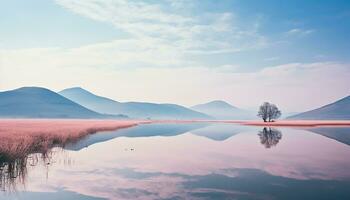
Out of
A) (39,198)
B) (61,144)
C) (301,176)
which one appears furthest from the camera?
(61,144)

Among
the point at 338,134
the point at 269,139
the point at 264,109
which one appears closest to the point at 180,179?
the point at 269,139

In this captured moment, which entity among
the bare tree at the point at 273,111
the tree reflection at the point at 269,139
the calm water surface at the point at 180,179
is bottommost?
the calm water surface at the point at 180,179

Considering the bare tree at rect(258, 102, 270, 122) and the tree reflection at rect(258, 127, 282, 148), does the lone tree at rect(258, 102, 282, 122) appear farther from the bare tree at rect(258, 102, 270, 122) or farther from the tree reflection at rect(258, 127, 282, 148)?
the tree reflection at rect(258, 127, 282, 148)

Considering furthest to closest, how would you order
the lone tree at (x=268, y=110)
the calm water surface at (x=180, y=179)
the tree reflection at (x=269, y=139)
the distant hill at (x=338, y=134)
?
the lone tree at (x=268, y=110)
the distant hill at (x=338, y=134)
the tree reflection at (x=269, y=139)
the calm water surface at (x=180, y=179)

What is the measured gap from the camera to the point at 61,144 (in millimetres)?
49344

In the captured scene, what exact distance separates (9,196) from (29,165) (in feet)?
32.6

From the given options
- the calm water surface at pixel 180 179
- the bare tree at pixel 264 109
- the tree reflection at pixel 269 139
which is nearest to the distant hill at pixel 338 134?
the tree reflection at pixel 269 139

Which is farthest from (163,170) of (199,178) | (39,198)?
(39,198)

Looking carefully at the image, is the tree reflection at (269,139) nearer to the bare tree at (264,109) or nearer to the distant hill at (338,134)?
the distant hill at (338,134)

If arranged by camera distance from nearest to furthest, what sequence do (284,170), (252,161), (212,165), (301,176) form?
(301,176) < (284,170) < (212,165) < (252,161)

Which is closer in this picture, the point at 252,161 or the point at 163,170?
the point at 163,170

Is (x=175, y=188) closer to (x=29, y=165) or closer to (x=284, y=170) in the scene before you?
(x=284, y=170)

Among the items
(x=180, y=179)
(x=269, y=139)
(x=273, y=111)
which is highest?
(x=273, y=111)

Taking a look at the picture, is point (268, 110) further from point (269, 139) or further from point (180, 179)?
point (180, 179)
